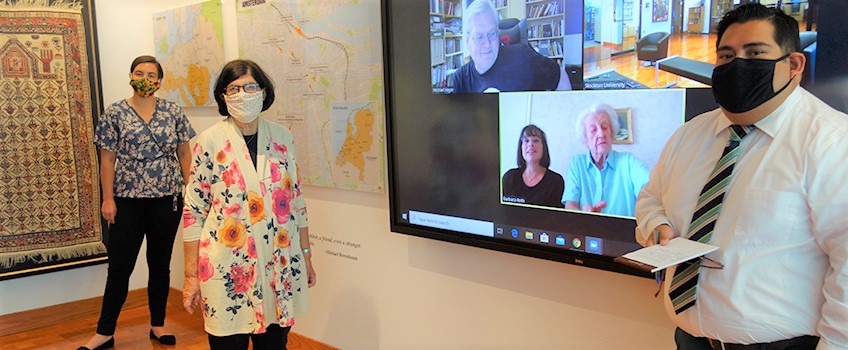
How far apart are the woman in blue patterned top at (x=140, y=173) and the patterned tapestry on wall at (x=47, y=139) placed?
78 cm

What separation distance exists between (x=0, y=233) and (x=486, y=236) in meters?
3.05

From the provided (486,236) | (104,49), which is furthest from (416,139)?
(104,49)

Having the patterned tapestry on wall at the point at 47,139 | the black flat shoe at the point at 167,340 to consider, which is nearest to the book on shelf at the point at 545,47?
the black flat shoe at the point at 167,340

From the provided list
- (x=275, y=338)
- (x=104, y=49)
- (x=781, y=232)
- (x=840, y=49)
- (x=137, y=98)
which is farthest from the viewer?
(x=104, y=49)

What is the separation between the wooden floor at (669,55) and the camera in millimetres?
1855

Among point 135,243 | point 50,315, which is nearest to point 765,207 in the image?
point 135,243

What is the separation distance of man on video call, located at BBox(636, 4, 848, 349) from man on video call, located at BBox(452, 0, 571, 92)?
0.75 meters

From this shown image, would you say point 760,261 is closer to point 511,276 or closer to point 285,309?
point 511,276

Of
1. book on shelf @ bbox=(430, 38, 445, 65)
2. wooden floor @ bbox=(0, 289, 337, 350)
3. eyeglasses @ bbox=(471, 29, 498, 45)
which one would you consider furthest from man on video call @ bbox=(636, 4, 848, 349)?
wooden floor @ bbox=(0, 289, 337, 350)

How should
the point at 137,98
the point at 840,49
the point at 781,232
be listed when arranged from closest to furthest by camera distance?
the point at 781,232
the point at 840,49
the point at 137,98

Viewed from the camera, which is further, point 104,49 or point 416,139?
point 104,49

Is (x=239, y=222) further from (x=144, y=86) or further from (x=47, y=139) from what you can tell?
(x=47, y=139)

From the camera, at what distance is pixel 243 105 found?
2.38 meters

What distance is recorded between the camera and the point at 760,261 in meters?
1.38
